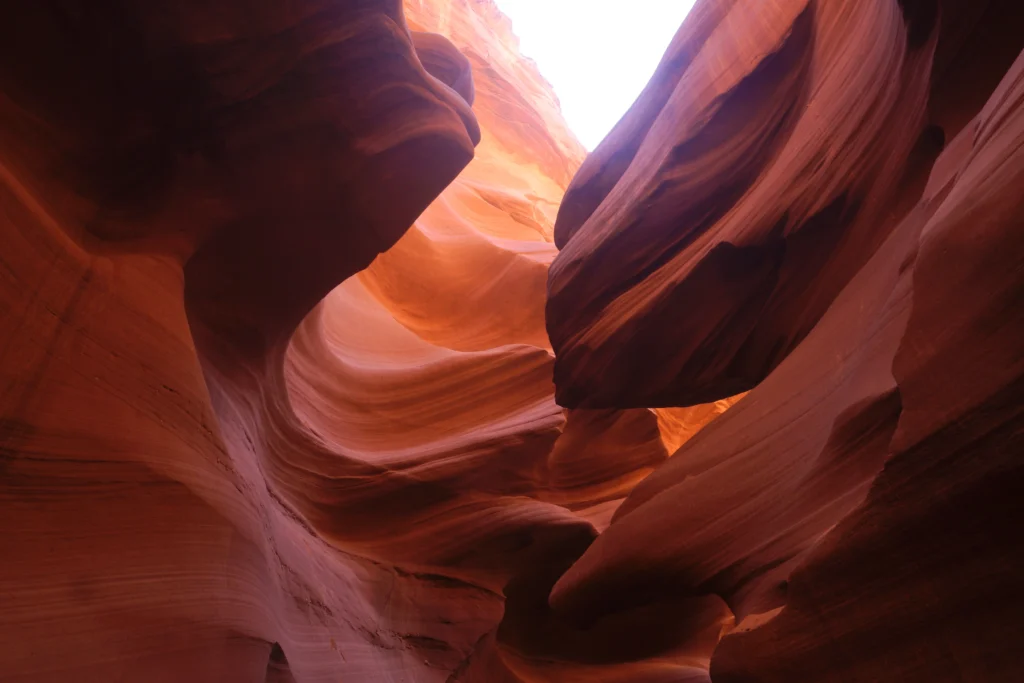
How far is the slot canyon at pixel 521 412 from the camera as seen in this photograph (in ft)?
5.44

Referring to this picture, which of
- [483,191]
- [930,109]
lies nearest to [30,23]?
[930,109]

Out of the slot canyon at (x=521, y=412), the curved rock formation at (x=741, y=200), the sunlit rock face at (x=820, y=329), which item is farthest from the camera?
the curved rock formation at (x=741, y=200)

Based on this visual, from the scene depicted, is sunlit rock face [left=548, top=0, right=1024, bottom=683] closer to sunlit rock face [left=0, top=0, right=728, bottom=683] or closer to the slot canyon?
the slot canyon

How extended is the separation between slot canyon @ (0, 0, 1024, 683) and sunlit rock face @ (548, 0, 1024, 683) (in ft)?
0.04

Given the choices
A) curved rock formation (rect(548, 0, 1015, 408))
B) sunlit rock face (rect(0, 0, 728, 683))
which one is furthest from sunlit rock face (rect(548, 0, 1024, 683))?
sunlit rock face (rect(0, 0, 728, 683))

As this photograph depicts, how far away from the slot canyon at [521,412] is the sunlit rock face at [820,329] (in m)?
0.01

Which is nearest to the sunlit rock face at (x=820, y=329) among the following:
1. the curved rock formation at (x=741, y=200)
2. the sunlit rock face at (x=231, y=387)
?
the curved rock formation at (x=741, y=200)

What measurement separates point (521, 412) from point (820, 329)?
2.51 metres

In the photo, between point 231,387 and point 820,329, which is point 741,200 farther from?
point 231,387

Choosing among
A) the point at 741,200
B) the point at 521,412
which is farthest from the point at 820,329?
the point at 521,412

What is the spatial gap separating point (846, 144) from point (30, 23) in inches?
119

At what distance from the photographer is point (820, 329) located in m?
2.77

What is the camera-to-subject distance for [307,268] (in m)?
3.21

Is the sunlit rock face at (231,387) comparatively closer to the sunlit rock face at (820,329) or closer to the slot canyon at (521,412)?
the slot canyon at (521,412)
